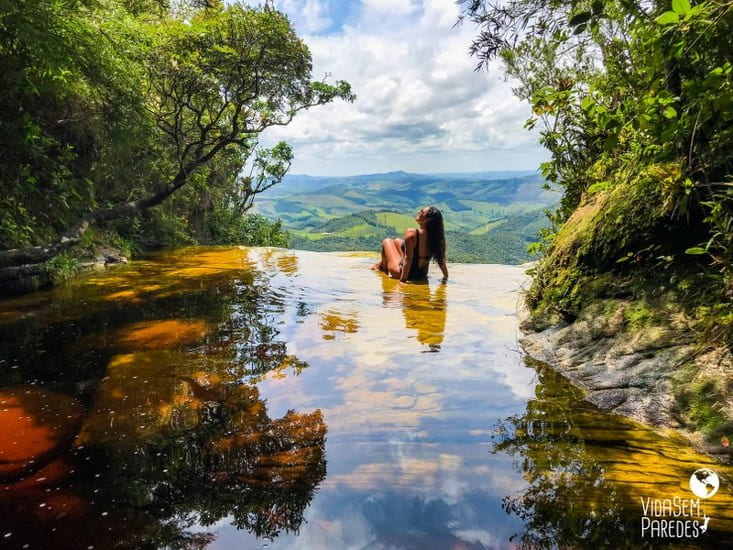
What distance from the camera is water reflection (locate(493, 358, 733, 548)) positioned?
2283 millimetres

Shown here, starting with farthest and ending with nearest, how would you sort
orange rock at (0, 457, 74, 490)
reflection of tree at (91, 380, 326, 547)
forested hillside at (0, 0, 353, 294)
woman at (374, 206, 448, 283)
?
1. woman at (374, 206, 448, 283)
2. forested hillside at (0, 0, 353, 294)
3. orange rock at (0, 457, 74, 490)
4. reflection of tree at (91, 380, 326, 547)

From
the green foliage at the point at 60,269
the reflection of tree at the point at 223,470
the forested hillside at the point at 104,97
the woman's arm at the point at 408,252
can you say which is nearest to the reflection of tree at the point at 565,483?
the reflection of tree at the point at 223,470

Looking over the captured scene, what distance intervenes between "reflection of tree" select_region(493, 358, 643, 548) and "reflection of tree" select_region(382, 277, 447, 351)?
6.65 ft

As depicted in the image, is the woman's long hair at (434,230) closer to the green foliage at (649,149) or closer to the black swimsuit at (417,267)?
the black swimsuit at (417,267)

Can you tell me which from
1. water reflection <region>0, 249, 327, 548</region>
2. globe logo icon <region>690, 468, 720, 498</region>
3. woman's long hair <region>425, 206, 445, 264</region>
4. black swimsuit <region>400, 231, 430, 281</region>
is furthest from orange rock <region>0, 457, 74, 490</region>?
woman's long hair <region>425, 206, 445, 264</region>

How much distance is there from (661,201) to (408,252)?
19.6 ft

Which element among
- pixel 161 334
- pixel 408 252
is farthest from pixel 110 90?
pixel 408 252

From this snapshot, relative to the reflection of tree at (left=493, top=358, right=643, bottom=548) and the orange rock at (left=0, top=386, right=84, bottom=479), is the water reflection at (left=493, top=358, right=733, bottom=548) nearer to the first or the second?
the reflection of tree at (left=493, top=358, right=643, bottom=548)

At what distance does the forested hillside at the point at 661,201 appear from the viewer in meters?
2.91

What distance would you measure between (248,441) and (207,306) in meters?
4.76

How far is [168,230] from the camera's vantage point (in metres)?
18.2

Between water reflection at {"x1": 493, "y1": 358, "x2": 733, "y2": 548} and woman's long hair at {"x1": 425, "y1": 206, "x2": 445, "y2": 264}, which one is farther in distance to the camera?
woman's long hair at {"x1": 425, "y1": 206, "x2": 445, "y2": 264}

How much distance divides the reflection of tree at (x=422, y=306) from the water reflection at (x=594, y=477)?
218 centimetres

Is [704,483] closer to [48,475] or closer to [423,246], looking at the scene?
[48,475]
